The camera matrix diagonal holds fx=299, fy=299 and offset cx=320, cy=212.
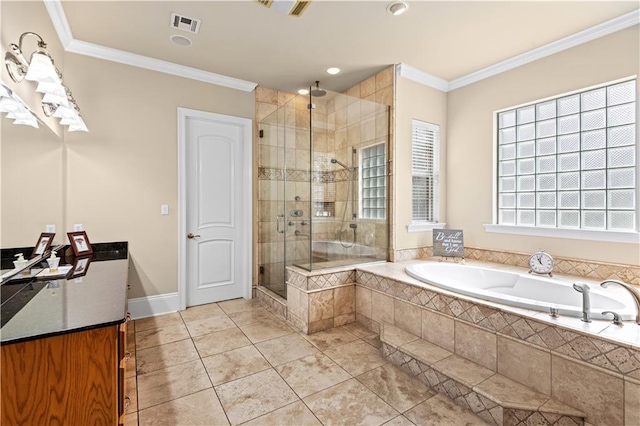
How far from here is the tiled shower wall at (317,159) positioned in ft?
10.5

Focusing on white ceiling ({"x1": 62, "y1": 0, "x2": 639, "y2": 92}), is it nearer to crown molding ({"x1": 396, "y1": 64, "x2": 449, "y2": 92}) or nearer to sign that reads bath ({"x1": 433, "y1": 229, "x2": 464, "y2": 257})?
crown molding ({"x1": 396, "y1": 64, "x2": 449, "y2": 92})

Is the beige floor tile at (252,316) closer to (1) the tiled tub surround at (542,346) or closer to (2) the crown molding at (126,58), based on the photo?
(1) the tiled tub surround at (542,346)

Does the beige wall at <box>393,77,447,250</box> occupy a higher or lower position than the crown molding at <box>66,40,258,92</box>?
lower

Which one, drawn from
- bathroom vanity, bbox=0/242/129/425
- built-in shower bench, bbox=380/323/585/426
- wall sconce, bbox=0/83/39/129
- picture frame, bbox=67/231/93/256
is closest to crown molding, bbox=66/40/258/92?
wall sconce, bbox=0/83/39/129

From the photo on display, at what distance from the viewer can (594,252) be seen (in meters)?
2.68

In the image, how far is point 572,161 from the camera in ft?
9.44

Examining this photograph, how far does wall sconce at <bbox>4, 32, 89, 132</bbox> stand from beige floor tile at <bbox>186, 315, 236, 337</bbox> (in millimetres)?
2109

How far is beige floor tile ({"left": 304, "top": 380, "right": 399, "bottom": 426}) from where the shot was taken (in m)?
1.71

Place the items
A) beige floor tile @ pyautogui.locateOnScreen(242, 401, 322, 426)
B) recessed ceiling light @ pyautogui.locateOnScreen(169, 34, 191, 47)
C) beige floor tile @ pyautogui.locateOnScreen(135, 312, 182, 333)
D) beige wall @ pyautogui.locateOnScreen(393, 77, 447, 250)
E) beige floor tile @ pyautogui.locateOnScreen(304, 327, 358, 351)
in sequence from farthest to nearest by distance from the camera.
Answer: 1. beige wall @ pyautogui.locateOnScreen(393, 77, 447, 250)
2. beige floor tile @ pyautogui.locateOnScreen(135, 312, 182, 333)
3. recessed ceiling light @ pyautogui.locateOnScreen(169, 34, 191, 47)
4. beige floor tile @ pyautogui.locateOnScreen(304, 327, 358, 351)
5. beige floor tile @ pyautogui.locateOnScreen(242, 401, 322, 426)

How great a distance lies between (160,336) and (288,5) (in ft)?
9.89

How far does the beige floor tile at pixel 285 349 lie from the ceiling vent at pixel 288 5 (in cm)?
272

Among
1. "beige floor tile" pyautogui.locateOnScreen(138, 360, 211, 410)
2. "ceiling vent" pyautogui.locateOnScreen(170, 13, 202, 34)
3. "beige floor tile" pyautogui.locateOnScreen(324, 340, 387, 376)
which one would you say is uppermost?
"ceiling vent" pyautogui.locateOnScreen(170, 13, 202, 34)

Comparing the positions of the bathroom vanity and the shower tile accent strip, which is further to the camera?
the shower tile accent strip

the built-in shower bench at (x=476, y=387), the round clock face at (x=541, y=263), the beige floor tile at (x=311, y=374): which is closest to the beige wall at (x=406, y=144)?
the round clock face at (x=541, y=263)
